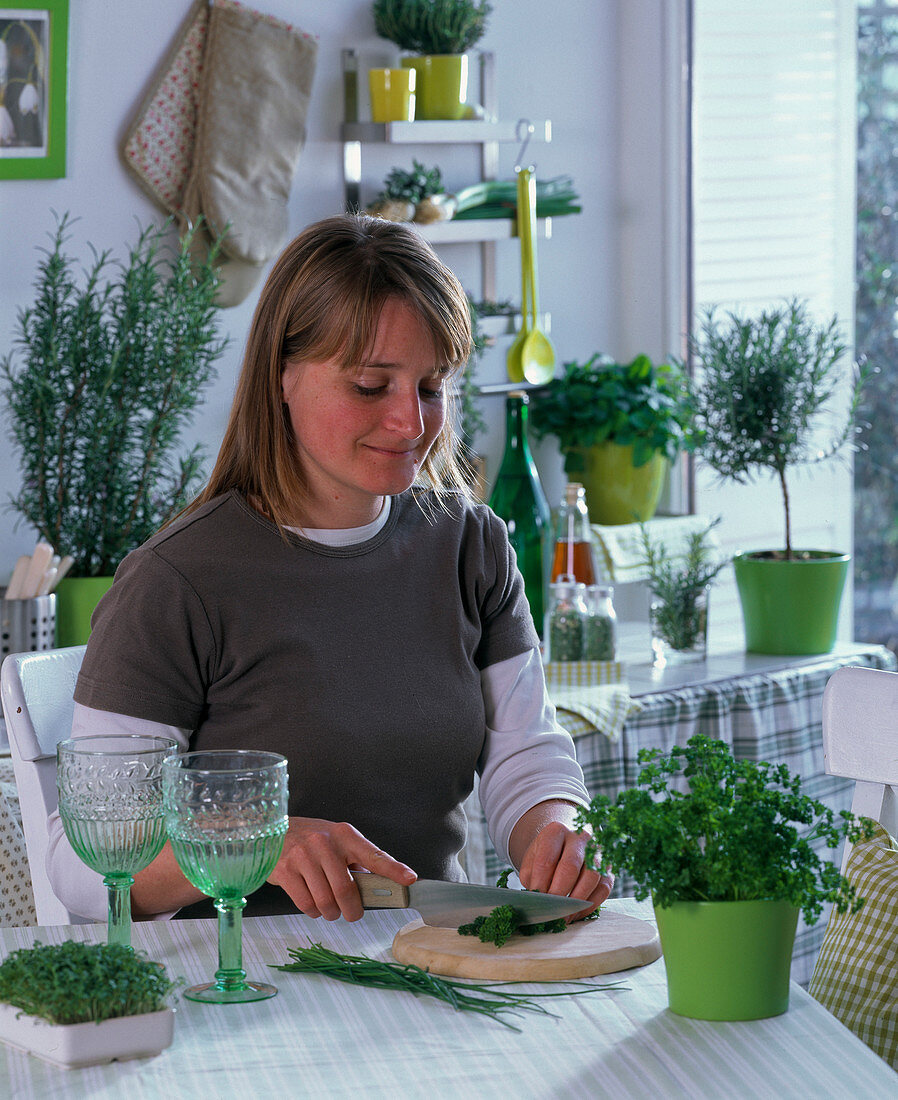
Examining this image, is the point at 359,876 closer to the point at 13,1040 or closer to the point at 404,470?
the point at 13,1040

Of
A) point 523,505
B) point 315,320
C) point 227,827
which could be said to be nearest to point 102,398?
point 523,505

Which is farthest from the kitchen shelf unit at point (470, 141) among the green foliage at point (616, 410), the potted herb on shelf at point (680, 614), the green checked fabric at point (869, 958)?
the green checked fabric at point (869, 958)

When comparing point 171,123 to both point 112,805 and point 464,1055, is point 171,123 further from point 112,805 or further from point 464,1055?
point 464,1055

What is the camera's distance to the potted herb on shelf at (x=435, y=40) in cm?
277

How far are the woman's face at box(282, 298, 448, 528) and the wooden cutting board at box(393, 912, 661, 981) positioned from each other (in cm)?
45

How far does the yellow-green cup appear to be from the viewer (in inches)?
108

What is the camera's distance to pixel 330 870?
1.17 meters

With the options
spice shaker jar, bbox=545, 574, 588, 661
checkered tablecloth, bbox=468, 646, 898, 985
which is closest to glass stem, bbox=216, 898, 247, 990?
checkered tablecloth, bbox=468, 646, 898, 985

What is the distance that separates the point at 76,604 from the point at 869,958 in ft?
4.47

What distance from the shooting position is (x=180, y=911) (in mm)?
1442

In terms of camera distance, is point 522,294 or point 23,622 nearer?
point 23,622

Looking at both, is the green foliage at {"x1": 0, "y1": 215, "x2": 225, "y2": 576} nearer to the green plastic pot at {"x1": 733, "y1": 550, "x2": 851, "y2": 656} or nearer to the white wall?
the white wall

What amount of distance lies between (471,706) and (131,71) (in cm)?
153

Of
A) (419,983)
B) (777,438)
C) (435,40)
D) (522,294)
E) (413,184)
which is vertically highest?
(435,40)
